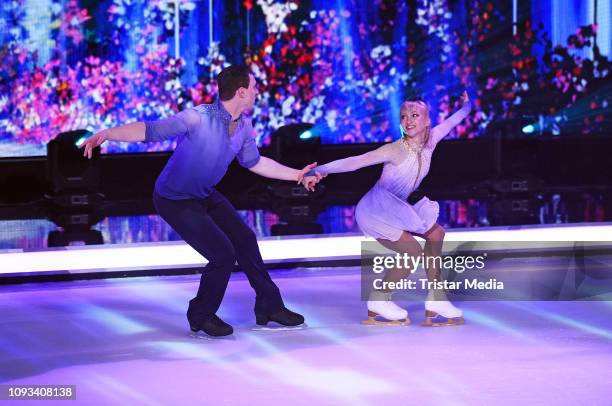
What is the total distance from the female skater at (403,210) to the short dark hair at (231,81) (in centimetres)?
51

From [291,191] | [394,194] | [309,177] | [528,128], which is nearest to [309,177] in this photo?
[309,177]

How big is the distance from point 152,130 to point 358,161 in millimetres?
924

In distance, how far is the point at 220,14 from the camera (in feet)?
36.1

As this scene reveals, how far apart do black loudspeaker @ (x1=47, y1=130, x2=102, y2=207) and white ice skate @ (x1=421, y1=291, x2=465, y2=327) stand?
5811 millimetres

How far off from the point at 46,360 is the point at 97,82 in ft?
22.3

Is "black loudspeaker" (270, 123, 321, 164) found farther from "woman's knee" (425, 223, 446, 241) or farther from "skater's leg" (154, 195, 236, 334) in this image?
"skater's leg" (154, 195, 236, 334)

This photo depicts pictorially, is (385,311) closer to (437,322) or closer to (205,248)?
(437,322)

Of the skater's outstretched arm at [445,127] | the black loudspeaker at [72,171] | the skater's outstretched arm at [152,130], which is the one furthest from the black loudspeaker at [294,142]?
the skater's outstretched arm at [152,130]

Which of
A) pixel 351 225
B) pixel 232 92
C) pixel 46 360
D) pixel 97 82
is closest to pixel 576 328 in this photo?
pixel 232 92

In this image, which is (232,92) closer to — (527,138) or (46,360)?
(46,360)

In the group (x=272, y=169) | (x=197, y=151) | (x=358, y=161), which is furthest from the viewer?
(x=272, y=169)

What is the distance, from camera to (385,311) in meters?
4.84

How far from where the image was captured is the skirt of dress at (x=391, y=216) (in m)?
4.80

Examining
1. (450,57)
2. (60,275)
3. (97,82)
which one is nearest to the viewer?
(60,275)
